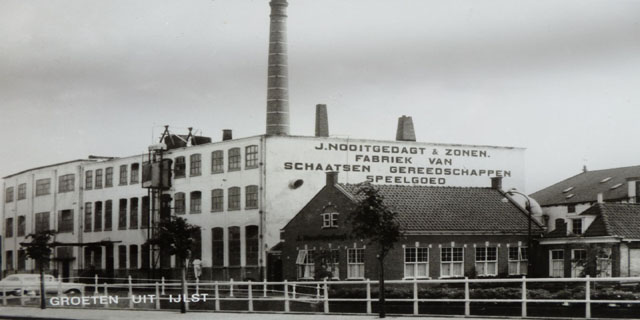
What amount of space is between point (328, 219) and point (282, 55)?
14576 mm

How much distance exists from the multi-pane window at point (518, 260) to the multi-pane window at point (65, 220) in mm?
34088

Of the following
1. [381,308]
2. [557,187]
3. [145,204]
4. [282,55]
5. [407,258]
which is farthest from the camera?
[557,187]

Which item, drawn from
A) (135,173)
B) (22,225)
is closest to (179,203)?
(135,173)

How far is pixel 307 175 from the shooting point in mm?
52688

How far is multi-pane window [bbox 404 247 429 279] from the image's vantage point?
4231 centimetres

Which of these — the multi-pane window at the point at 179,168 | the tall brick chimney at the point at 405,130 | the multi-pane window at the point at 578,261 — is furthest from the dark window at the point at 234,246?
the multi-pane window at the point at 578,261

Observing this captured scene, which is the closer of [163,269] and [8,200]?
[163,269]

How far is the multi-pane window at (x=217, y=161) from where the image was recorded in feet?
180

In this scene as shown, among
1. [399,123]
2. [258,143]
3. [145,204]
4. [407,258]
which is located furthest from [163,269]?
[407,258]

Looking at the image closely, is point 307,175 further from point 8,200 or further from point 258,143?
point 8,200

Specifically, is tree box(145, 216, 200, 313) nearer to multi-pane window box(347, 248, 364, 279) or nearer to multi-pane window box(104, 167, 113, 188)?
multi-pane window box(347, 248, 364, 279)

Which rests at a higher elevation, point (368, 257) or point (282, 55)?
point (282, 55)

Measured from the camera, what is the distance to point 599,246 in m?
42.2

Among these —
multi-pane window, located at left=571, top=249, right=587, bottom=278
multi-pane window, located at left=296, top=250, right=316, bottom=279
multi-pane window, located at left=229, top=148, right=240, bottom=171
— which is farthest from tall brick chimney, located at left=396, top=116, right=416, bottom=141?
multi-pane window, located at left=571, top=249, right=587, bottom=278
